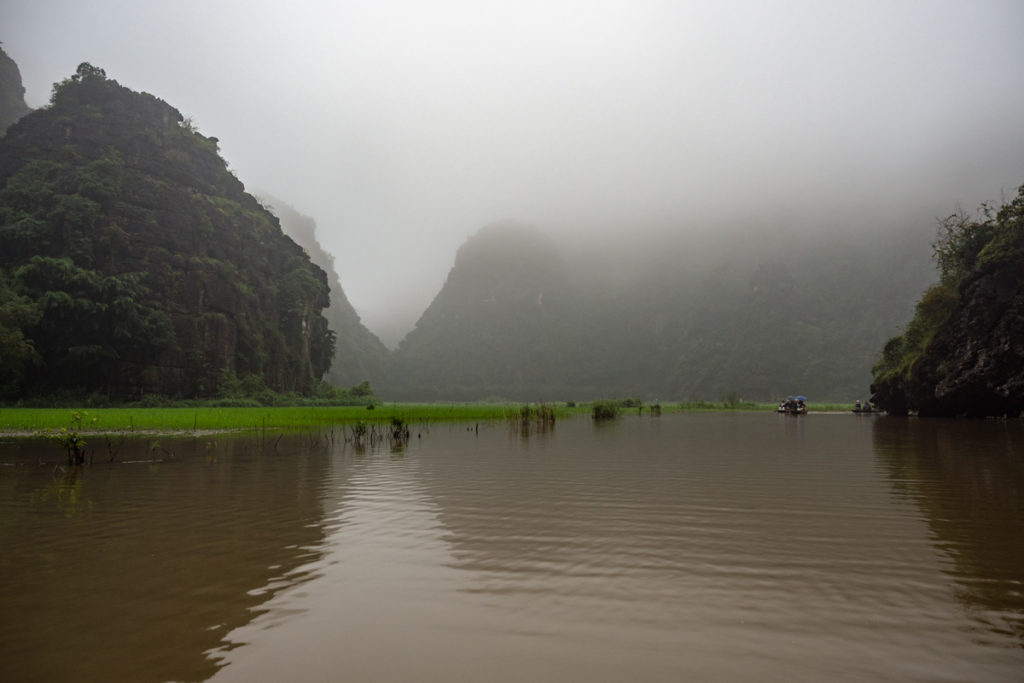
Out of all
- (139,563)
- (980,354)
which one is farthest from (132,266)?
(980,354)

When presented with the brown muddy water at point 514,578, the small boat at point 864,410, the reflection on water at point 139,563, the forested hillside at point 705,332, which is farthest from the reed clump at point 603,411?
the forested hillside at point 705,332

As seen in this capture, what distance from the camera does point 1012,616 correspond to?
4.62m

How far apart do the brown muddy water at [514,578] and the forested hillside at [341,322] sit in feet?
448

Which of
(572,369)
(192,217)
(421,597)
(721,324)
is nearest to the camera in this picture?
(421,597)

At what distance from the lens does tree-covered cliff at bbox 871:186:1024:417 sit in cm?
3791

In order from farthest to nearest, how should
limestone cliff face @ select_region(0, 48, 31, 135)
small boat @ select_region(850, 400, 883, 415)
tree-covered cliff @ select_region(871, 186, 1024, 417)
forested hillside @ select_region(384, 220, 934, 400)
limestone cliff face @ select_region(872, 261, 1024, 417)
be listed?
forested hillside @ select_region(384, 220, 934, 400)
limestone cliff face @ select_region(0, 48, 31, 135)
small boat @ select_region(850, 400, 883, 415)
tree-covered cliff @ select_region(871, 186, 1024, 417)
limestone cliff face @ select_region(872, 261, 1024, 417)

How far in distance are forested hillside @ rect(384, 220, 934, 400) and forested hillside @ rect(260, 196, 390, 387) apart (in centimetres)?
843

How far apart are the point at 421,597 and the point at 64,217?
68218 mm

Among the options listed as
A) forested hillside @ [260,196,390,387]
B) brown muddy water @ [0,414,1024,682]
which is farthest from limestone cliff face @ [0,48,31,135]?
brown muddy water @ [0,414,1024,682]

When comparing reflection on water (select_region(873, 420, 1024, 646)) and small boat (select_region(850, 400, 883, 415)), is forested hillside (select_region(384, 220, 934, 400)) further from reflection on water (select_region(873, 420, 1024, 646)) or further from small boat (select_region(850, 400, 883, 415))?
reflection on water (select_region(873, 420, 1024, 646))

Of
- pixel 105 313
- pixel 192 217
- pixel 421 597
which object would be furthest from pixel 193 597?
pixel 192 217

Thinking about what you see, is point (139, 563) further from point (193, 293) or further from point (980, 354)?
point (193, 293)

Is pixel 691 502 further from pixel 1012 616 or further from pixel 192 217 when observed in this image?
pixel 192 217

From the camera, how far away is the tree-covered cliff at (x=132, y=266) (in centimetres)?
4869
